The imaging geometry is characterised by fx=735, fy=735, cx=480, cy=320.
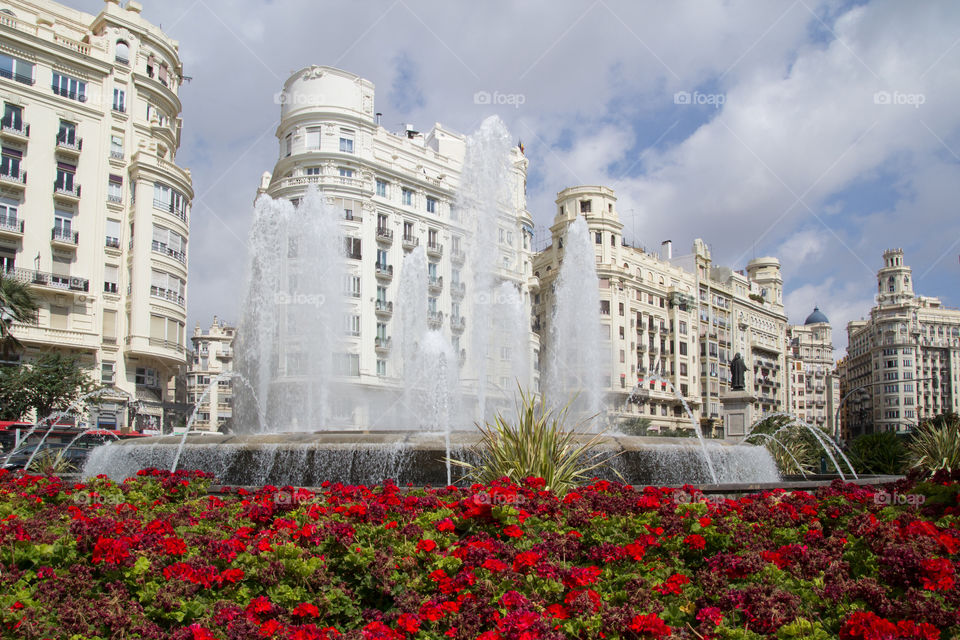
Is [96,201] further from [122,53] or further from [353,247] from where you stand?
[353,247]

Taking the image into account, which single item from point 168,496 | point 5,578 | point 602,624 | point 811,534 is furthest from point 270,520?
point 811,534

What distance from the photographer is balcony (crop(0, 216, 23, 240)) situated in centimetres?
3516

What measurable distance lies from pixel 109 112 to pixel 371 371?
2050 centimetres

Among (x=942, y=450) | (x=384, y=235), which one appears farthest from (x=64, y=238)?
(x=942, y=450)

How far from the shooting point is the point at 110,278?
38688 millimetres

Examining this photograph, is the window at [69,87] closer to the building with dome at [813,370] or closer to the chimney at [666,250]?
the chimney at [666,250]

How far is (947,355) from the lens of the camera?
422 ft

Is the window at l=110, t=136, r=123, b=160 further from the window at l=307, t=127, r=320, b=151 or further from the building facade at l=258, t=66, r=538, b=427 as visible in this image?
the window at l=307, t=127, r=320, b=151

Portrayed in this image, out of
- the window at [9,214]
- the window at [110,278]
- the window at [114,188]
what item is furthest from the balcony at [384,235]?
the window at [9,214]

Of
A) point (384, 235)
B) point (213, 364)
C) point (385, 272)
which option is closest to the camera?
point (385, 272)

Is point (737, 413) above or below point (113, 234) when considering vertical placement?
below

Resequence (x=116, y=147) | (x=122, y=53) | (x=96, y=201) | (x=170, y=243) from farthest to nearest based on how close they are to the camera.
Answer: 1. (x=122, y=53)
2. (x=170, y=243)
3. (x=116, y=147)
4. (x=96, y=201)

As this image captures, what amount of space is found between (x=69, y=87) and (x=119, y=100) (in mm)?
2510

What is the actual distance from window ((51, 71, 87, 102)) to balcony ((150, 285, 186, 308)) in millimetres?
10845
